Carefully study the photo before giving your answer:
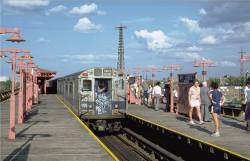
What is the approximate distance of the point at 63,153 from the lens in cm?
1148

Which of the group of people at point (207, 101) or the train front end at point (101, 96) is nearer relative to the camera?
the group of people at point (207, 101)

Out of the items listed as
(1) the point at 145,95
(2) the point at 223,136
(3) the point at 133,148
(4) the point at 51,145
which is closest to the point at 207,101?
(3) the point at 133,148

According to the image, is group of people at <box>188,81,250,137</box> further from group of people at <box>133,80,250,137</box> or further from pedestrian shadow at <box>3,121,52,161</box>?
pedestrian shadow at <box>3,121,52,161</box>

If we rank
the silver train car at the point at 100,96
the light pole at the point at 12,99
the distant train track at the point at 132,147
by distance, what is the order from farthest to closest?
the silver train car at the point at 100,96, the distant train track at the point at 132,147, the light pole at the point at 12,99

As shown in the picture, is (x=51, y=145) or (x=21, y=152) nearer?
(x=21, y=152)

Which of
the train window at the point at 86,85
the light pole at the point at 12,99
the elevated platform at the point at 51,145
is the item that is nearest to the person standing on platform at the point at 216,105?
the elevated platform at the point at 51,145

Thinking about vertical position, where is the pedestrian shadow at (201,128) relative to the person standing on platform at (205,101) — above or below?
below

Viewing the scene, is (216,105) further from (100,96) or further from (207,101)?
(100,96)

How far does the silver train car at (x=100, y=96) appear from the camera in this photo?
75.0ft

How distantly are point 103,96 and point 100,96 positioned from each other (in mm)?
147

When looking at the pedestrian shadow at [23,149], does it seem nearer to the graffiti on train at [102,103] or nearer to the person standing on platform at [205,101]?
the person standing on platform at [205,101]

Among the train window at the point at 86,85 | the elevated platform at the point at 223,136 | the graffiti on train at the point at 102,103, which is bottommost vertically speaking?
the elevated platform at the point at 223,136

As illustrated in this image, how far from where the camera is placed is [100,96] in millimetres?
23062

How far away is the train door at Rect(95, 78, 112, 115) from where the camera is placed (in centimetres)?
2295
